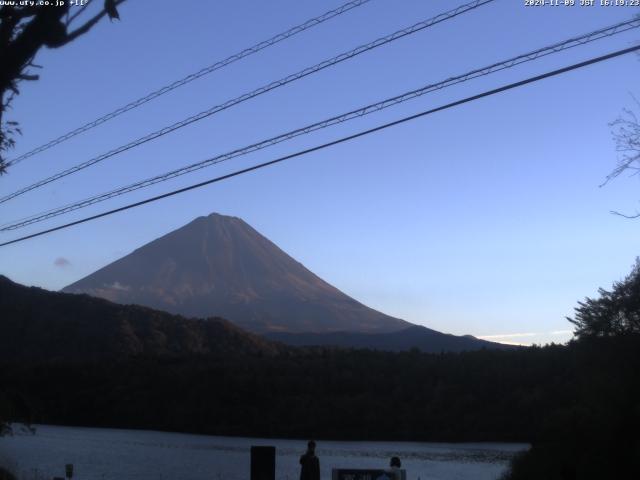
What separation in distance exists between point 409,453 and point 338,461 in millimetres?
10493

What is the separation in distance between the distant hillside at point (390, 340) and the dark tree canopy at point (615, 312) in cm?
12800

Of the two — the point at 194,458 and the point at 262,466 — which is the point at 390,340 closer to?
the point at 194,458

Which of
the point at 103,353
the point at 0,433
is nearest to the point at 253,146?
the point at 0,433

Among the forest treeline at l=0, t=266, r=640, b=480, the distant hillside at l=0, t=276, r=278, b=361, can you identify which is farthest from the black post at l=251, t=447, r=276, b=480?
the distant hillside at l=0, t=276, r=278, b=361

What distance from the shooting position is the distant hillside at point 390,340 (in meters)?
163

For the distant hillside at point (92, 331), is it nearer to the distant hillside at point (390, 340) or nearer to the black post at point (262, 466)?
the distant hillside at point (390, 340)

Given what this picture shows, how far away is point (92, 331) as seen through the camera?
107750mm

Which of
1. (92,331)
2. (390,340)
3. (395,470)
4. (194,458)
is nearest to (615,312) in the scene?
(395,470)

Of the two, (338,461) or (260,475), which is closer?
(260,475)

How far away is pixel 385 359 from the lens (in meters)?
99.1

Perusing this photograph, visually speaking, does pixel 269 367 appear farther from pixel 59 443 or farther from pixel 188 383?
pixel 59 443

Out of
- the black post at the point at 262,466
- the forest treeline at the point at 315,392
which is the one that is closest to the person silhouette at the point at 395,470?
the black post at the point at 262,466

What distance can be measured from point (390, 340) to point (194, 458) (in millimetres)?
123502

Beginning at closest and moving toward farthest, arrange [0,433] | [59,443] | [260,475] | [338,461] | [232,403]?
[260,475], [0,433], [338,461], [59,443], [232,403]
